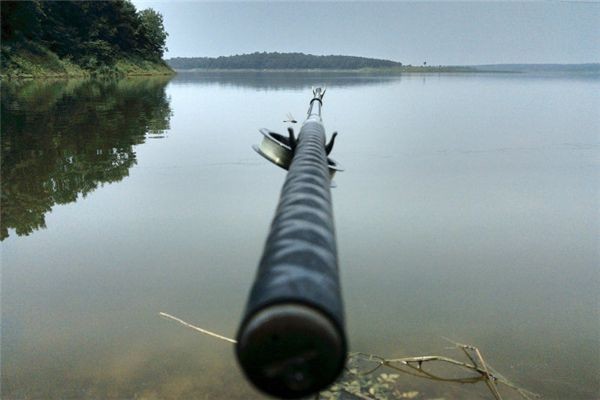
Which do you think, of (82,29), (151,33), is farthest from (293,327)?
(151,33)

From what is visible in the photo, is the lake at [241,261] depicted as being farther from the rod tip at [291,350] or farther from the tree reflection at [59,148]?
the rod tip at [291,350]

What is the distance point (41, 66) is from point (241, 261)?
69.4 m

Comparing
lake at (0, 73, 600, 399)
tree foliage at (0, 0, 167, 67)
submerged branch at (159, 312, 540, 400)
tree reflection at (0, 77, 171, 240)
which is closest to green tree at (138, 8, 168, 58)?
tree foliage at (0, 0, 167, 67)

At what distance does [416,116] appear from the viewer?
38.3 metres

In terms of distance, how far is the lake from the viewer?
689cm

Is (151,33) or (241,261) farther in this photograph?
(151,33)

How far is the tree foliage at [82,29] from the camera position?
67250 mm

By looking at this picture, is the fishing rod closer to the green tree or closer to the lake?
the lake

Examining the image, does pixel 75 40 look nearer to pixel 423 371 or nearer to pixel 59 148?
pixel 59 148

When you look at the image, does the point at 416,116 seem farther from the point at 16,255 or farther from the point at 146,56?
the point at 146,56

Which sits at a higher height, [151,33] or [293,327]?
[151,33]

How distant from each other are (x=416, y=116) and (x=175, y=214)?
29.1 m

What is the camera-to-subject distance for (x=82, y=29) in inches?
3383

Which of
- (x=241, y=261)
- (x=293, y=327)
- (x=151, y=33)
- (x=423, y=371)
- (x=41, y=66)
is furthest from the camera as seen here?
(x=151, y=33)
